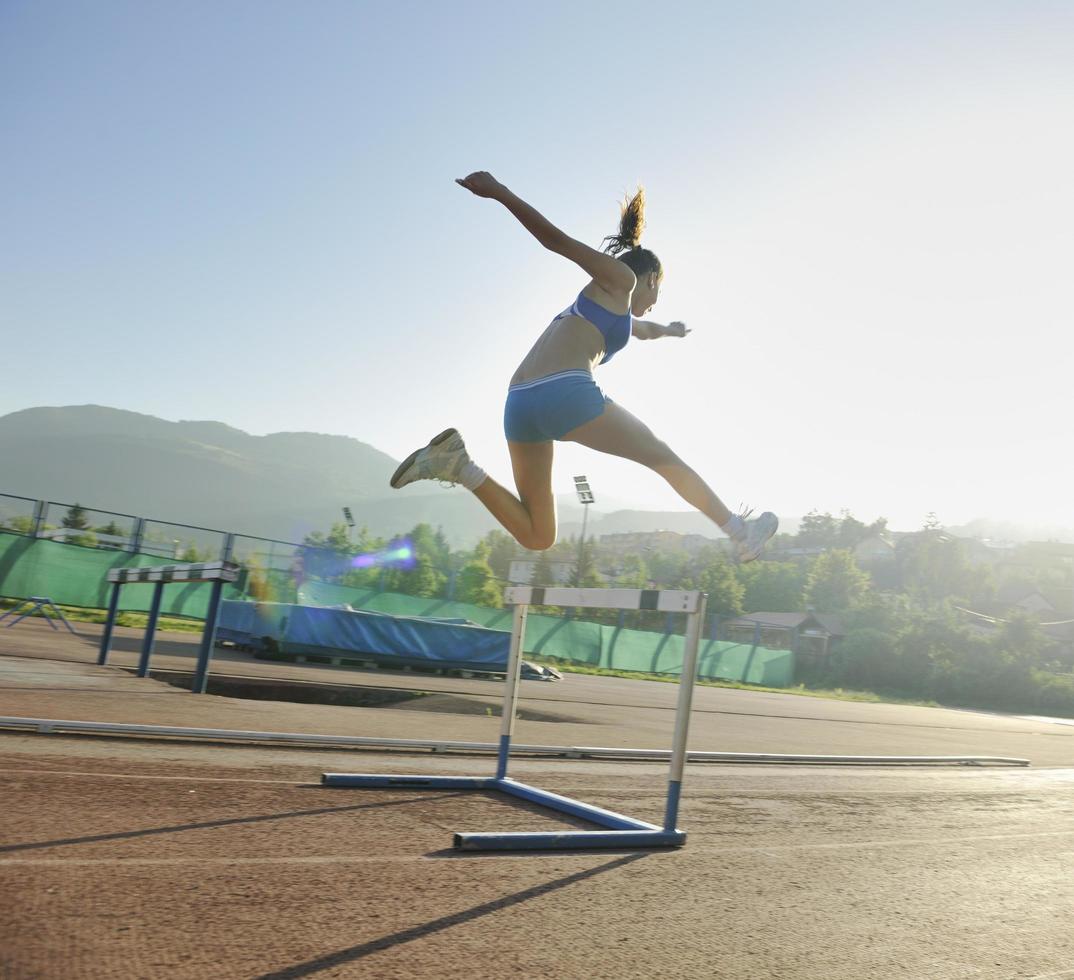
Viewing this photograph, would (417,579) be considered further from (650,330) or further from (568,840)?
(568,840)

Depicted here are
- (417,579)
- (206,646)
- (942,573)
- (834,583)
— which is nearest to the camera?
(206,646)

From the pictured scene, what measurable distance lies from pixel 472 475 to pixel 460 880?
1.81 m

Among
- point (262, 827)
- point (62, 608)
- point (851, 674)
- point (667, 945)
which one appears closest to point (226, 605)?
point (62, 608)

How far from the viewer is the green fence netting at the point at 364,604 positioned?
22.7 m

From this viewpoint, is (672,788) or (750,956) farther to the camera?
(672,788)

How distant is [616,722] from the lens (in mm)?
12172

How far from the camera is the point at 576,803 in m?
4.80

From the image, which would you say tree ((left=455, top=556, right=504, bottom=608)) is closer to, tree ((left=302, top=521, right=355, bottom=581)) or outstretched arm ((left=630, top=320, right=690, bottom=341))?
tree ((left=302, top=521, right=355, bottom=581))

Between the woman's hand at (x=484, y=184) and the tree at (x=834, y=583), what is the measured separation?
102 meters

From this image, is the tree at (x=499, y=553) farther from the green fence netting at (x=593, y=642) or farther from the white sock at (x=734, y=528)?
the white sock at (x=734, y=528)

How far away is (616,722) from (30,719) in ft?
26.7

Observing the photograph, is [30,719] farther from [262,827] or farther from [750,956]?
[750,956]

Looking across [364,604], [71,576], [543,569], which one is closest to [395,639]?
[364,604]

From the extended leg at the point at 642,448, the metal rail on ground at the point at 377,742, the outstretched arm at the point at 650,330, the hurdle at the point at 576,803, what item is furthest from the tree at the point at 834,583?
the extended leg at the point at 642,448
